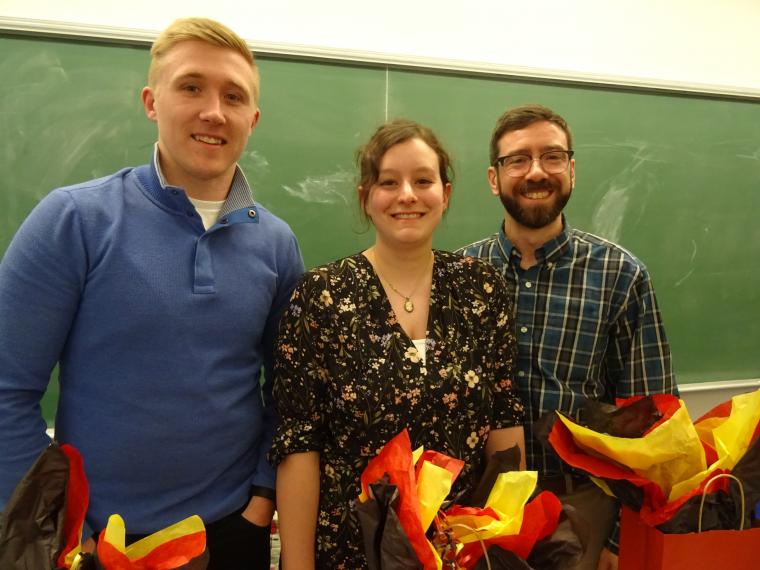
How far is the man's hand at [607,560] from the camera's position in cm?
121

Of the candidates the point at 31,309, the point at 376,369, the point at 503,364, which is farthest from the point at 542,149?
the point at 31,309

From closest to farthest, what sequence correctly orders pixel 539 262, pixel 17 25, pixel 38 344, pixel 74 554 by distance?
pixel 74 554 → pixel 38 344 → pixel 539 262 → pixel 17 25

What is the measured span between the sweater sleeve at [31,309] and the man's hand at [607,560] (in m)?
1.22

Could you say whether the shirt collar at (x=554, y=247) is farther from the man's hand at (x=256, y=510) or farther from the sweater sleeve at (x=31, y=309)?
the sweater sleeve at (x=31, y=309)

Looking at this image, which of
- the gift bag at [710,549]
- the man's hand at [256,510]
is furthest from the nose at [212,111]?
the gift bag at [710,549]

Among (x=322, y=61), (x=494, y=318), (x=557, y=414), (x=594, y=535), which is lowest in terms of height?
(x=594, y=535)

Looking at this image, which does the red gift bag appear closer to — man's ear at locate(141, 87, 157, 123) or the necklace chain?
the necklace chain

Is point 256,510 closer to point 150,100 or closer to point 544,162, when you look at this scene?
point 150,100

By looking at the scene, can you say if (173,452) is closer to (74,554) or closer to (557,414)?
(74,554)

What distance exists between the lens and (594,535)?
118cm

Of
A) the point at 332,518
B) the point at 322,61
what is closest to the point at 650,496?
the point at 332,518

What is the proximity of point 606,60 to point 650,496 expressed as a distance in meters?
1.91

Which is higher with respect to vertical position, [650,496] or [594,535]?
[650,496]

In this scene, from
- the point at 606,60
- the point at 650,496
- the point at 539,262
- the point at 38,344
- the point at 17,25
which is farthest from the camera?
the point at 606,60
